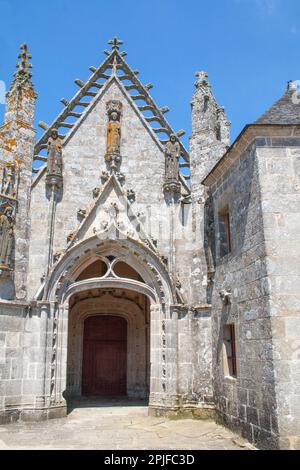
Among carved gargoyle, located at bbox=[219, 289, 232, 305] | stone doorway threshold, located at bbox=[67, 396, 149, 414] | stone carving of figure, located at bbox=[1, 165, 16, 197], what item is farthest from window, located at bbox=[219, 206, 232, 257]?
stone doorway threshold, located at bbox=[67, 396, 149, 414]

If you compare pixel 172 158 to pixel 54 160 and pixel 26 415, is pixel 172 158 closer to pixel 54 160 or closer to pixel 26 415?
pixel 54 160

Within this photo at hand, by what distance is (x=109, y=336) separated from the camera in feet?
39.6

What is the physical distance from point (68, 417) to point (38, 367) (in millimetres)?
1169

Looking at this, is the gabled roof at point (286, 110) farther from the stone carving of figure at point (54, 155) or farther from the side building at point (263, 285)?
the stone carving of figure at point (54, 155)

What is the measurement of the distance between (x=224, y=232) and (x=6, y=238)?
419 centimetres

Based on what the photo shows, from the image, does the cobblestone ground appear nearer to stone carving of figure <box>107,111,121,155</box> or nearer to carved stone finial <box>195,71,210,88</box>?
stone carving of figure <box>107,111,121,155</box>

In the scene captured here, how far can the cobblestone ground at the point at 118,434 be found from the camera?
6.20 meters

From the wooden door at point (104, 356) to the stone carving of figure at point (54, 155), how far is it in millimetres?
4613

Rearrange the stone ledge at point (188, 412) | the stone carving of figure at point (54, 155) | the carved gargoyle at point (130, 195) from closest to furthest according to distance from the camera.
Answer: the stone ledge at point (188, 412), the stone carving of figure at point (54, 155), the carved gargoyle at point (130, 195)

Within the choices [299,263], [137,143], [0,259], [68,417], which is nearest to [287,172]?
[299,263]

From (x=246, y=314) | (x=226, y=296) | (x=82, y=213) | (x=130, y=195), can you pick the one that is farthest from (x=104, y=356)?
(x=246, y=314)

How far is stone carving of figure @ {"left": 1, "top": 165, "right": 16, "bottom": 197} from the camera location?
346 inches

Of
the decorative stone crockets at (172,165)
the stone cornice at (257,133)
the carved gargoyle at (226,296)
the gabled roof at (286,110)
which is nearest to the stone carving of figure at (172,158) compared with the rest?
the decorative stone crockets at (172,165)
